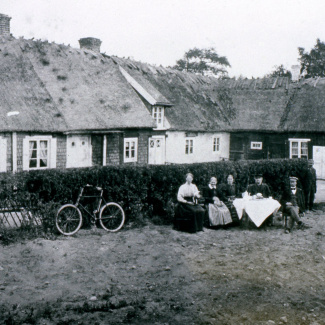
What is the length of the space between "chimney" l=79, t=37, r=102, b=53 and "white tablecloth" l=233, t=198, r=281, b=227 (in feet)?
61.9

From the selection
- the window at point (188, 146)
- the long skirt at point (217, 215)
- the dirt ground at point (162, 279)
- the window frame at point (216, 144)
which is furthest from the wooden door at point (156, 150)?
the dirt ground at point (162, 279)

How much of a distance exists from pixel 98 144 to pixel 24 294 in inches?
600

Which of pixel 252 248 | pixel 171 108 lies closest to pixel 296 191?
pixel 252 248

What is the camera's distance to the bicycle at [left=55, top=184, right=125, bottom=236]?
10.1 meters

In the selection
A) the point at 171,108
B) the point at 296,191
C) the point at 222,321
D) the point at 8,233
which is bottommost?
the point at 222,321

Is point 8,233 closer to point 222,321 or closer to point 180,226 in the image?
point 180,226

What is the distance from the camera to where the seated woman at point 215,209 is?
1155cm

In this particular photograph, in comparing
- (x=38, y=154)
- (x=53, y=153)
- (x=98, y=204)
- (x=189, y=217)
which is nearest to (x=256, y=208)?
(x=189, y=217)

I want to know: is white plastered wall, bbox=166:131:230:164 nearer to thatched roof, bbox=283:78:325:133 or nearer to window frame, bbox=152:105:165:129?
window frame, bbox=152:105:165:129

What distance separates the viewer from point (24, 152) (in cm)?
1852

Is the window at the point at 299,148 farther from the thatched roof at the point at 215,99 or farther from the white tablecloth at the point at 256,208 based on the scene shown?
the white tablecloth at the point at 256,208

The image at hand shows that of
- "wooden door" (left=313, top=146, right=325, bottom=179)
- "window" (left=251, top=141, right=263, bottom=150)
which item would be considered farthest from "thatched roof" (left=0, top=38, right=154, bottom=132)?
"wooden door" (left=313, top=146, right=325, bottom=179)

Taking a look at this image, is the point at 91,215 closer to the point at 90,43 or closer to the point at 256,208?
the point at 256,208

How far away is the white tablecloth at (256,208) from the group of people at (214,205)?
19 centimetres
